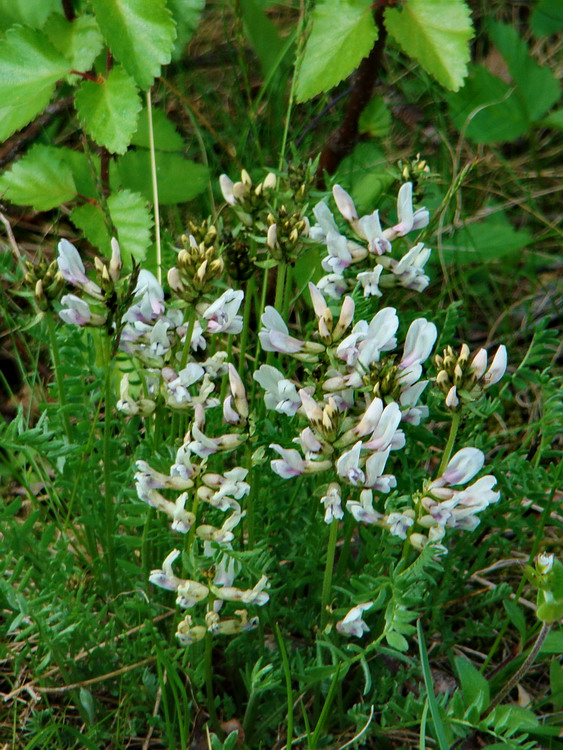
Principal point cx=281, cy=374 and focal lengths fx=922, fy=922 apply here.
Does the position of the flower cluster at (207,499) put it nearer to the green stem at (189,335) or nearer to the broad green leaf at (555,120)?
the green stem at (189,335)

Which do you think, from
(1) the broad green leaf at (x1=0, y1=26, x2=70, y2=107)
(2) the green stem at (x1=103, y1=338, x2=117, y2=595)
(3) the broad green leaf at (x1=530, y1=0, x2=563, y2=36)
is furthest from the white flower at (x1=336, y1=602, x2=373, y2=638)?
(3) the broad green leaf at (x1=530, y1=0, x2=563, y2=36)

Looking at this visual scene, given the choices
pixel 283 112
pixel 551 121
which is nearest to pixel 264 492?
pixel 283 112

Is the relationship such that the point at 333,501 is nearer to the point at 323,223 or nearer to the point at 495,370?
the point at 495,370

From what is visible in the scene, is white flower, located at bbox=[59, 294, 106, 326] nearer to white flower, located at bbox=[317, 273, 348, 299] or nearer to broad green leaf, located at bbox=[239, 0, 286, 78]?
white flower, located at bbox=[317, 273, 348, 299]

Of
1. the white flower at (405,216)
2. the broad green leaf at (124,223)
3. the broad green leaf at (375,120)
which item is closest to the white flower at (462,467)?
the white flower at (405,216)

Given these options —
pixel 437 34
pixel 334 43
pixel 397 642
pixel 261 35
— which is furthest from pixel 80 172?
pixel 397 642

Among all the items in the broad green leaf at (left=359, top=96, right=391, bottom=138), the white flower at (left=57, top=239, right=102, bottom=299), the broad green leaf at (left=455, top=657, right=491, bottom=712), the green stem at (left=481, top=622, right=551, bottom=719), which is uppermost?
the white flower at (left=57, top=239, right=102, bottom=299)
